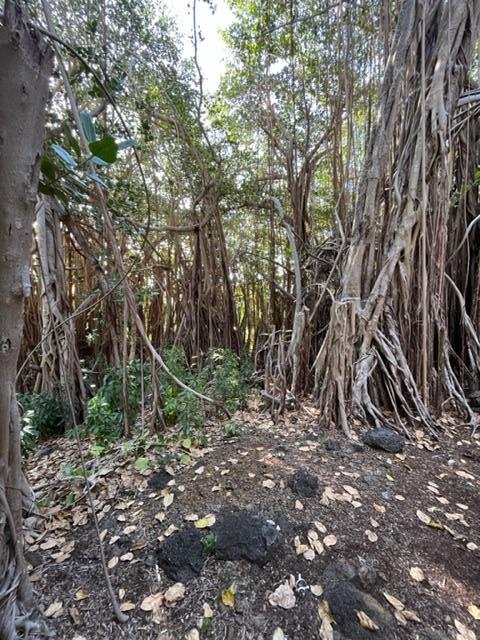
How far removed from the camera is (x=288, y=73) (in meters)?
3.16

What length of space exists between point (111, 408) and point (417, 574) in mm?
1966

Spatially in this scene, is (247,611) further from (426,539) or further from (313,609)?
(426,539)

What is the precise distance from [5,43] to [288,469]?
1.66m

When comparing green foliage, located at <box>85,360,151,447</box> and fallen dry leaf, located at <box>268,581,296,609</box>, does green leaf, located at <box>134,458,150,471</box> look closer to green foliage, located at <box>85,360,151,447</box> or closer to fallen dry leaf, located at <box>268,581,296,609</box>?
green foliage, located at <box>85,360,151,447</box>

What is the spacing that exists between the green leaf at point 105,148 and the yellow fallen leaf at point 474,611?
154cm

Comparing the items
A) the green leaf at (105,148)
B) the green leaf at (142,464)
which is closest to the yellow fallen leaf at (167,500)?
the green leaf at (142,464)

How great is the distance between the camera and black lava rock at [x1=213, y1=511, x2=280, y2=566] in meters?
0.93

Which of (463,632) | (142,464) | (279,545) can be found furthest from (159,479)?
(463,632)

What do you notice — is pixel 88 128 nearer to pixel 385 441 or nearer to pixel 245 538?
pixel 245 538

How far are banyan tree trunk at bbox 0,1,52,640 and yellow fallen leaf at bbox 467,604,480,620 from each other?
3.86 feet

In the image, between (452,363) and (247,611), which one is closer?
(247,611)

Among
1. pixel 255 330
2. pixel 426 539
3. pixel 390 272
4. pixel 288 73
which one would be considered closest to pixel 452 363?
pixel 390 272

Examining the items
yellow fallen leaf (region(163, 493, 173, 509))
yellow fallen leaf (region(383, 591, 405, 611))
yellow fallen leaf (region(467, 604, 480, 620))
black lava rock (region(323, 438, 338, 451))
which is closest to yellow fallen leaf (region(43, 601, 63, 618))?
yellow fallen leaf (region(163, 493, 173, 509))

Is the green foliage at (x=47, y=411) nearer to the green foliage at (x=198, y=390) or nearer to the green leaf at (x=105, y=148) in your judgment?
the green foliage at (x=198, y=390)
